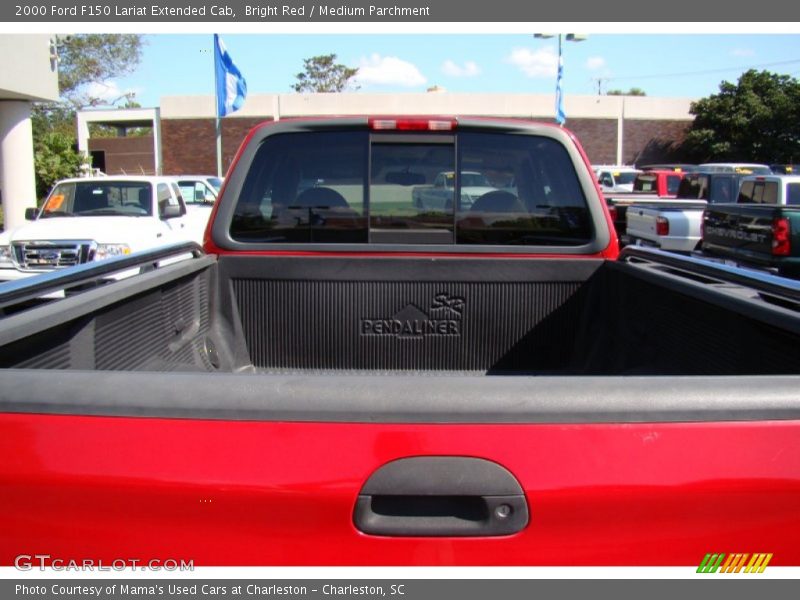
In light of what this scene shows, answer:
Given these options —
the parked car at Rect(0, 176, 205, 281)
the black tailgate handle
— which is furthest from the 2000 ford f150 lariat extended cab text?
the parked car at Rect(0, 176, 205, 281)

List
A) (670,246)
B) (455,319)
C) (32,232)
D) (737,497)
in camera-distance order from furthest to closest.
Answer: (670,246), (32,232), (455,319), (737,497)

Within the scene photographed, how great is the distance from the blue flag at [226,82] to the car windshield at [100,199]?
27.4ft

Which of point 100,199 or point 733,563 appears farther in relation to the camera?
point 100,199

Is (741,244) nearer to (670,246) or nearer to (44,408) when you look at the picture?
(670,246)

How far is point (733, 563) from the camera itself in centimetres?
130

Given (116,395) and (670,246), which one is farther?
(670,246)

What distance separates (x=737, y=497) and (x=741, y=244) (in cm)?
863

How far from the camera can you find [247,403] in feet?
4.38

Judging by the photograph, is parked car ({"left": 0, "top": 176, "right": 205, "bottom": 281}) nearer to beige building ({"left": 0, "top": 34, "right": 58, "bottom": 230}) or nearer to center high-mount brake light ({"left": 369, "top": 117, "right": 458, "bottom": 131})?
center high-mount brake light ({"left": 369, "top": 117, "right": 458, "bottom": 131})

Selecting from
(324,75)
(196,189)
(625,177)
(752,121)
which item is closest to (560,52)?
(625,177)

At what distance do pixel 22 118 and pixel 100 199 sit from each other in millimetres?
10142

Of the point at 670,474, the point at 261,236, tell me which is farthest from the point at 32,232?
the point at 670,474

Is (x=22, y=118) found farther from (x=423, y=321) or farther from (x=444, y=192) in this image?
(x=423, y=321)

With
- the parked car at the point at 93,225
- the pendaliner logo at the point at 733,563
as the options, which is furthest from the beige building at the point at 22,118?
the pendaliner logo at the point at 733,563
